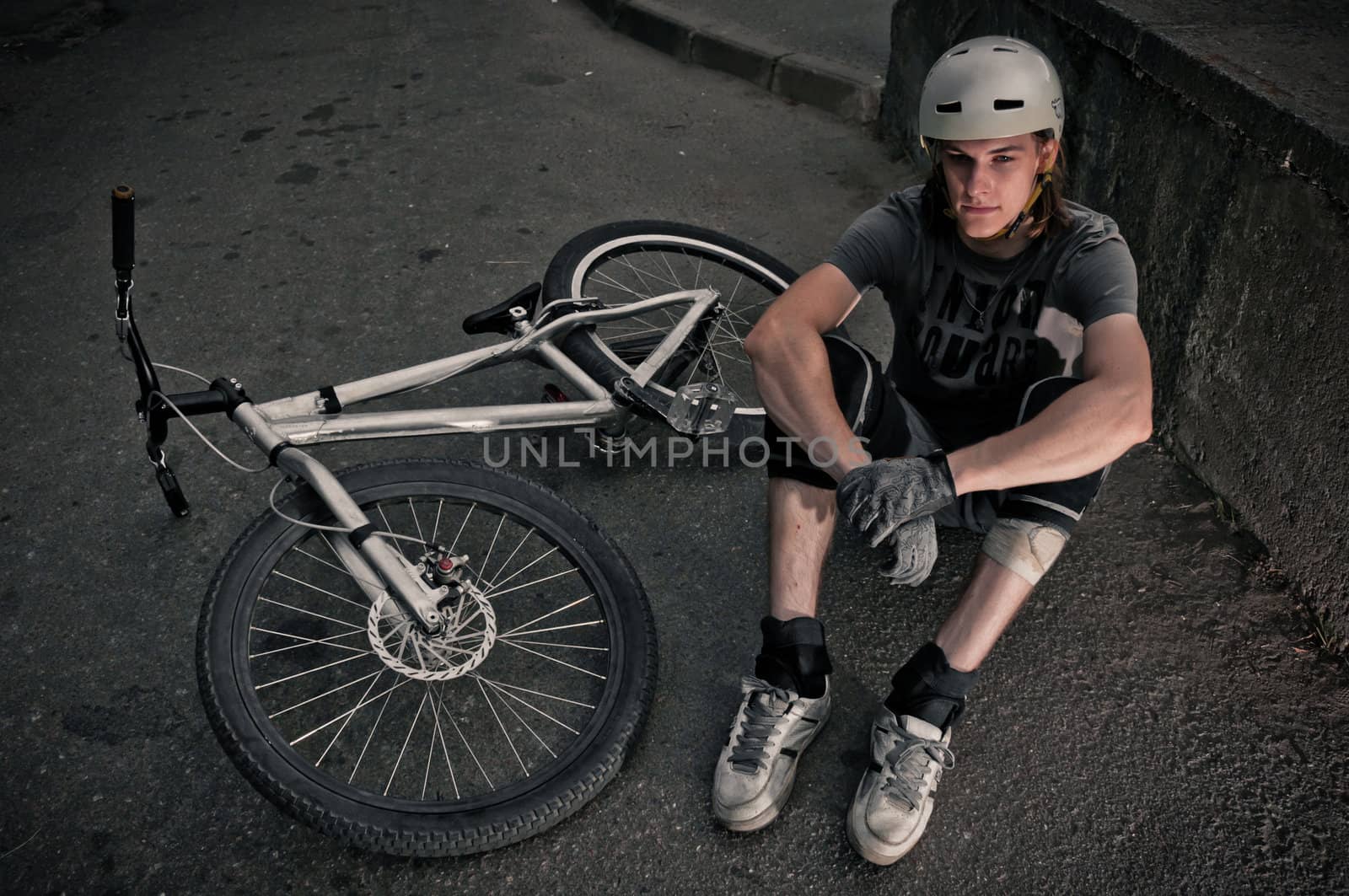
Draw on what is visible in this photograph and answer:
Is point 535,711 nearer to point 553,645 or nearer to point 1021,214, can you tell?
point 553,645

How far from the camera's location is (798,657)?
8.57ft

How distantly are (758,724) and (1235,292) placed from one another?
195 cm

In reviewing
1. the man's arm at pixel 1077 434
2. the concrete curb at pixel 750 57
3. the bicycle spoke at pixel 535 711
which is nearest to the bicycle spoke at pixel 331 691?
the bicycle spoke at pixel 535 711

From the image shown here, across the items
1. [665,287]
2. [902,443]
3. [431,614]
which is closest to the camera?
[431,614]

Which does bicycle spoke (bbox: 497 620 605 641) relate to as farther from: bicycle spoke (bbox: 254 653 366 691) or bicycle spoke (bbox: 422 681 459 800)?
bicycle spoke (bbox: 254 653 366 691)

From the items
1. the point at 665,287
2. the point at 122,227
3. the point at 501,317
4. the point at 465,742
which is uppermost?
the point at 122,227

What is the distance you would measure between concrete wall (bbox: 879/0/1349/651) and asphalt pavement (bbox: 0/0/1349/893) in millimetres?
182

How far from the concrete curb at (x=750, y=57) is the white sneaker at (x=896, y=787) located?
426cm

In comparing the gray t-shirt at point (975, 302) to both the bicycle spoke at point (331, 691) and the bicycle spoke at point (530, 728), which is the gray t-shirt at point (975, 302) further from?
the bicycle spoke at point (331, 691)

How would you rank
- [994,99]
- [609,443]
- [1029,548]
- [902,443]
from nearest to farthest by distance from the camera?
[1029,548] < [994,99] < [902,443] < [609,443]

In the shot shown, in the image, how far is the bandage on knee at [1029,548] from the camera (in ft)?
8.34

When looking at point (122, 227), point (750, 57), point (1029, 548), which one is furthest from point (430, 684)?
point (750, 57)

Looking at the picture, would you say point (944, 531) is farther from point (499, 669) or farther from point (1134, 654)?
point (499, 669)

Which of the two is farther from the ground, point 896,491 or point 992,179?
point 992,179
